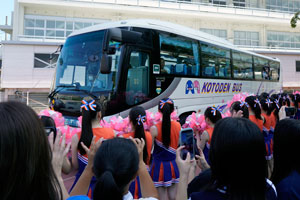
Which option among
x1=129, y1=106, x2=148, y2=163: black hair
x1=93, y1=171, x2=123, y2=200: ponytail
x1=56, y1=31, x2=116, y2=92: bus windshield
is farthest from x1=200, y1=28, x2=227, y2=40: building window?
A: x1=93, y1=171, x2=123, y2=200: ponytail

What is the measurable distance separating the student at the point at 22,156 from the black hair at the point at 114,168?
0.25 meters

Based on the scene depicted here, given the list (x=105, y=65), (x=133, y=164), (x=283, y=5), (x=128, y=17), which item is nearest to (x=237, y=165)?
(x=133, y=164)

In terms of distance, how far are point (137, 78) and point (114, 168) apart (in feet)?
15.4

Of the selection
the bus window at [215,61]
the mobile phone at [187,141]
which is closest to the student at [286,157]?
the mobile phone at [187,141]

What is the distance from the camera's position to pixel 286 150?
1.68 m

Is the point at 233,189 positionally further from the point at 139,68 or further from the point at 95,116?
the point at 139,68

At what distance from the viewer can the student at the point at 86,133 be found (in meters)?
2.48

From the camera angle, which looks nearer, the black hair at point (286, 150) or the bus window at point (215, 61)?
the black hair at point (286, 150)

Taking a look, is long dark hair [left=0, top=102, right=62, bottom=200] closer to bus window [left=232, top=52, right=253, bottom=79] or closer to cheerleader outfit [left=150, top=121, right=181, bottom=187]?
cheerleader outfit [left=150, top=121, right=181, bottom=187]

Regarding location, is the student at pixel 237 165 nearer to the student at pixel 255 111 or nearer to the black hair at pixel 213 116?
the black hair at pixel 213 116

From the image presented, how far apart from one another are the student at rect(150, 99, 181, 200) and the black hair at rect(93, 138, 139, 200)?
185 cm

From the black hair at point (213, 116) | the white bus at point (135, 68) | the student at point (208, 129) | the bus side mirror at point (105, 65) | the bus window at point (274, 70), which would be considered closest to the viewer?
the student at point (208, 129)

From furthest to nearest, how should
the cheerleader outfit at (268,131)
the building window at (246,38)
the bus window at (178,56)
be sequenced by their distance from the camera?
the building window at (246,38) → the bus window at (178,56) → the cheerleader outfit at (268,131)

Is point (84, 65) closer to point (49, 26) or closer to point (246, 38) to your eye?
point (49, 26)
